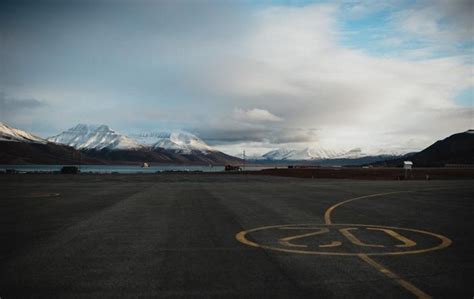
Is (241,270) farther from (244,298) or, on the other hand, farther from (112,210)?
(112,210)

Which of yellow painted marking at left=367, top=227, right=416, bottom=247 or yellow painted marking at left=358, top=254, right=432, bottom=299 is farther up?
yellow painted marking at left=367, top=227, right=416, bottom=247

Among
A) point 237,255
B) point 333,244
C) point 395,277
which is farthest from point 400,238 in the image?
point 237,255

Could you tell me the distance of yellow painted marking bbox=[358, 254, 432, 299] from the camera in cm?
563

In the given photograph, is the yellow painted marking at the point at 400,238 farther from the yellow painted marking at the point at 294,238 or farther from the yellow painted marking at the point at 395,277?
the yellow painted marking at the point at 395,277

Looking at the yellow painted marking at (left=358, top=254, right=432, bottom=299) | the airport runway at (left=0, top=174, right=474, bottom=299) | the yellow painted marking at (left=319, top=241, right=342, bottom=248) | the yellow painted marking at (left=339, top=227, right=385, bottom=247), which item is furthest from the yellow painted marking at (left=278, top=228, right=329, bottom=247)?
the yellow painted marking at (left=358, top=254, right=432, bottom=299)

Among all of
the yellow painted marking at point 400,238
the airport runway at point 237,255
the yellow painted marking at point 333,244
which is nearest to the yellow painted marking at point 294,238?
the airport runway at point 237,255

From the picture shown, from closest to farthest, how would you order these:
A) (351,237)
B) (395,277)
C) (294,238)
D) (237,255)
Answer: (395,277)
(237,255)
(294,238)
(351,237)

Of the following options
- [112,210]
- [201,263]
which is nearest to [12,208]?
[112,210]

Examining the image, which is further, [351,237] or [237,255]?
[351,237]

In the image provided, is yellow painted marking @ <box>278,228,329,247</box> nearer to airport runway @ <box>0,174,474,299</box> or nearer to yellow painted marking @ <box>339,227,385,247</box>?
airport runway @ <box>0,174,474,299</box>

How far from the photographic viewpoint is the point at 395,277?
21.0 ft

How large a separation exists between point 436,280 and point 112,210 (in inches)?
491

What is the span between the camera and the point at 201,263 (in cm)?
732

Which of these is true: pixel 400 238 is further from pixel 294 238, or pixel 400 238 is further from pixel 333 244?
pixel 294 238
